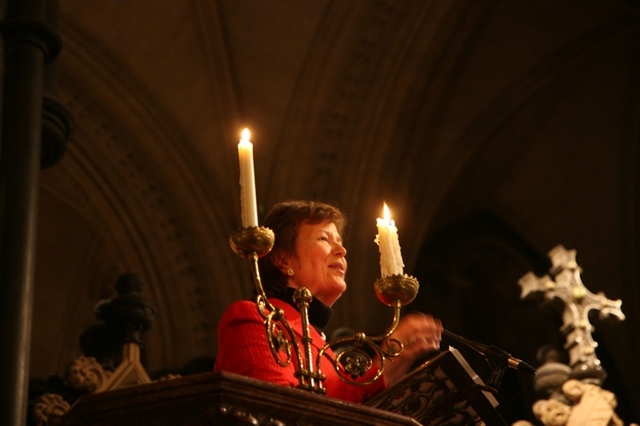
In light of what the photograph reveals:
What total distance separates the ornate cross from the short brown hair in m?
3.14

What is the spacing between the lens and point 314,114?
10242 mm

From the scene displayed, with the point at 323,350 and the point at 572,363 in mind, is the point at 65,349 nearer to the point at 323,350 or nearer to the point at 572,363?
the point at 572,363

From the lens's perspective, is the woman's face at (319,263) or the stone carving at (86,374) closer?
the woman's face at (319,263)

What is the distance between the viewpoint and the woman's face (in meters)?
3.10

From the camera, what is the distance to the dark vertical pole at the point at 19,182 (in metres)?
4.12

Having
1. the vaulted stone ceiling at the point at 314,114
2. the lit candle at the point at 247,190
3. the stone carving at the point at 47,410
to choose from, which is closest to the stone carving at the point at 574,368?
the stone carving at the point at 47,410

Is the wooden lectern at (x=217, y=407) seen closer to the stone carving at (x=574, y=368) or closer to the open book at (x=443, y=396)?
the open book at (x=443, y=396)

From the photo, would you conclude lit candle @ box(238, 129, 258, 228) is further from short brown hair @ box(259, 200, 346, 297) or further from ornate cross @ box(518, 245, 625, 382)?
ornate cross @ box(518, 245, 625, 382)

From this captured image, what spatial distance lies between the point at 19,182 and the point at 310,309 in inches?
69.6

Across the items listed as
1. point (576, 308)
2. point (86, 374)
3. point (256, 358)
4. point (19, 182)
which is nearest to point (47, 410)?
point (86, 374)

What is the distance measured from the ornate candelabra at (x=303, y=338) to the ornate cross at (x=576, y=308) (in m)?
3.30

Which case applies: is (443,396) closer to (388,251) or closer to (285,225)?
(388,251)

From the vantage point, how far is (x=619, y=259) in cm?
1127

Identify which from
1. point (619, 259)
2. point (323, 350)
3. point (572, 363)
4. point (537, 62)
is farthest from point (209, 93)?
point (323, 350)
